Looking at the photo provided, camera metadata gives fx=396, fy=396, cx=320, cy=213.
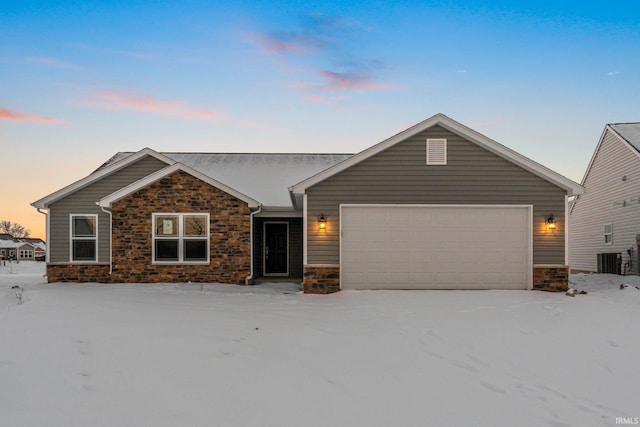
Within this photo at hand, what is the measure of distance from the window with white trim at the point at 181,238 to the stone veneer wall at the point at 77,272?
2495mm

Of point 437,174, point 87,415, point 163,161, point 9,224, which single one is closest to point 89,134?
point 163,161

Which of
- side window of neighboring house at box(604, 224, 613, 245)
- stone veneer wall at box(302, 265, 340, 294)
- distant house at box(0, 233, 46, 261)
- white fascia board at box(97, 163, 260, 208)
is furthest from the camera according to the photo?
distant house at box(0, 233, 46, 261)

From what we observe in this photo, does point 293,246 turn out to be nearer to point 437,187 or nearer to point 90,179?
point 437,187

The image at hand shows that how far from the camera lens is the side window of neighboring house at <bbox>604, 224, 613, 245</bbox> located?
19.3m

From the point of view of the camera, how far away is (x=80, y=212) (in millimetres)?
14094

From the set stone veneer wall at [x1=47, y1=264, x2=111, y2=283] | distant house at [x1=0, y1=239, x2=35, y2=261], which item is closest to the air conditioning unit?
stone veneer wall at [x1=47, y1=264, x2=111, y2=283]

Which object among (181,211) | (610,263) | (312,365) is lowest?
(610,263)

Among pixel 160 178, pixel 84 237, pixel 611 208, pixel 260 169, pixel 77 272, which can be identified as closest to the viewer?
pixel 160 178

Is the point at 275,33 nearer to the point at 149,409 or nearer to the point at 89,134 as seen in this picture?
the point at 89,134

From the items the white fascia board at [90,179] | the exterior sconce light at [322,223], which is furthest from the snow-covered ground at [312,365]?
the white fascia board at [90,179]

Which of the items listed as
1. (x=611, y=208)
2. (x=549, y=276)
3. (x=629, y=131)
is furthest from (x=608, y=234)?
(x=549, y=276)

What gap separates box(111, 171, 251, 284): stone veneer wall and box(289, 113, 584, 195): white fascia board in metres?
3.13

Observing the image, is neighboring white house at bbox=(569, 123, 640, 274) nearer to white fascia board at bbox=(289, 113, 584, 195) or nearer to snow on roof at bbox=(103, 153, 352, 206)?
white fascia board at bbox=(289, 113, 584, 195)

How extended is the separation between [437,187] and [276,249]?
7249 millimetres
